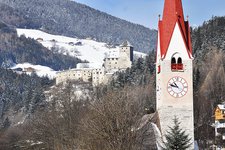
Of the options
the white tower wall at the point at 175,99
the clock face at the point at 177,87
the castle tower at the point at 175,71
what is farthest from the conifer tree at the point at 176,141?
the clock face at the point at 177,87

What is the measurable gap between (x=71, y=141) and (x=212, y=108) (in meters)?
53.9

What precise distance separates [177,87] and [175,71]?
103cm

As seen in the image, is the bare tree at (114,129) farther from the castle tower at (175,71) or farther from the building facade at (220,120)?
the building facade at (220,120)

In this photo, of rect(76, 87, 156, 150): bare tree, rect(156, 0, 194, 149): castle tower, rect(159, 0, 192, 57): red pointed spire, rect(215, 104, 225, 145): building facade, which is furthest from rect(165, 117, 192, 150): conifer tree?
rect(215, 104, 225, 145): building facade

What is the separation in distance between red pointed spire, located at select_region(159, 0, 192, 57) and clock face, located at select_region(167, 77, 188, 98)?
1.82 metres

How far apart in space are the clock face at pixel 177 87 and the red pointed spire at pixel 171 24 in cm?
182

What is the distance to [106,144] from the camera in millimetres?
32844

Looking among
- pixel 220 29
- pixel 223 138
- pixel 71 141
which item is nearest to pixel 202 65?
pixel 220 29

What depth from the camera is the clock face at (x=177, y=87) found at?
36.7 m

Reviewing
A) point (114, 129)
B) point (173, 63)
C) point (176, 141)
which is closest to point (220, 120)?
point (173, 63)

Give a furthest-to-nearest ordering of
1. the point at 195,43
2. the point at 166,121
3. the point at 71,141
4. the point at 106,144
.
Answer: the point at 195,43 → the point at 71,141 → the point at 166,121 → the point at 106,144

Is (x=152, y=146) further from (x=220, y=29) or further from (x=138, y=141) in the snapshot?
(x=220, y=29)

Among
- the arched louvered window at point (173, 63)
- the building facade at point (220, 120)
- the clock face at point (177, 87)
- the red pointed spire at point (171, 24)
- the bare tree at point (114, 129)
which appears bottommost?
the building facade at point (220, 120)

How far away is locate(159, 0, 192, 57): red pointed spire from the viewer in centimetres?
3712
